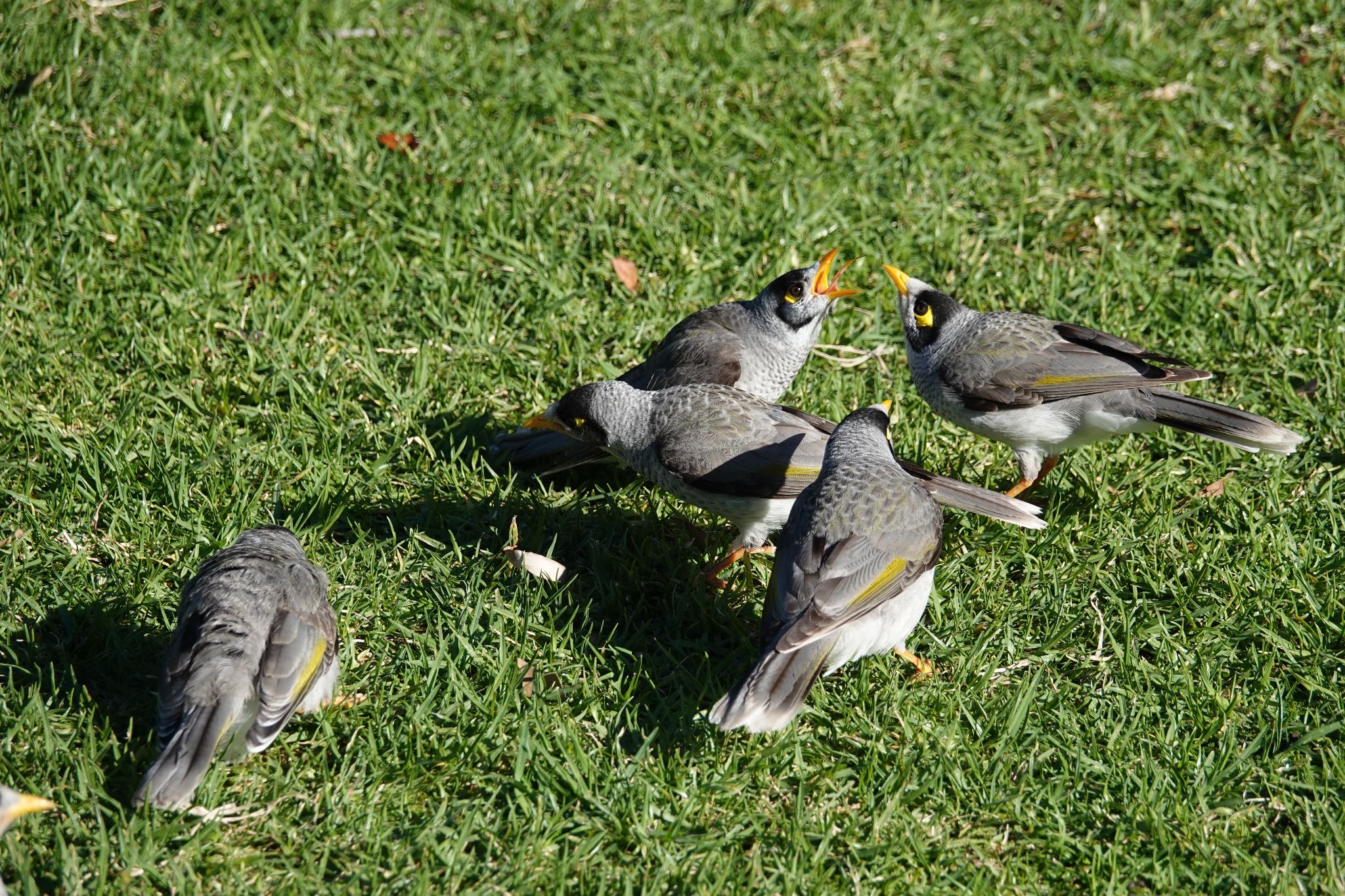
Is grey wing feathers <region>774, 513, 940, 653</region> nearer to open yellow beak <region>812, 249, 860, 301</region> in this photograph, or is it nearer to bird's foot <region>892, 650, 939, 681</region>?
bird's foot <region>892, 650, 939, 681</region>

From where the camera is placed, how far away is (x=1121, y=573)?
Result: 5875 millimetres

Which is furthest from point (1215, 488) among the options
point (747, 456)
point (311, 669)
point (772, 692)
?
point (311, 669)

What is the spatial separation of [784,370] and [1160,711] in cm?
276

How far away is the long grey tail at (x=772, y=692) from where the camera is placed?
453cm

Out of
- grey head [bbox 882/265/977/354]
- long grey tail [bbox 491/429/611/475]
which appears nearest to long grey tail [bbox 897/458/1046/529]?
grey head [bbox 882/265/977/354]

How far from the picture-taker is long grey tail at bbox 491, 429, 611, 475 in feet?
20.9

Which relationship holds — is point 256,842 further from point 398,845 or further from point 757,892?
point 757,892

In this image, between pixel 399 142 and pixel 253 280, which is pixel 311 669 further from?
pixel 399 142

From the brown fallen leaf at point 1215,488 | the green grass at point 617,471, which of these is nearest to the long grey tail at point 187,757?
the green grass at point 617,471

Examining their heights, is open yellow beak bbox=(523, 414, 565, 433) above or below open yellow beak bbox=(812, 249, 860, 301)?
above

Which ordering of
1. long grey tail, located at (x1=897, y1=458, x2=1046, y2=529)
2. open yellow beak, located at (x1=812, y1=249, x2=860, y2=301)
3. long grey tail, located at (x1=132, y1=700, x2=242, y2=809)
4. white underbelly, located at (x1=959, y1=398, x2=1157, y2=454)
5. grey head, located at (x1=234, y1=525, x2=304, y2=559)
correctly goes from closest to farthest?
long grey tail, located at (x1=132, y1=700, x2=242, y2=809)
grey head, located at (x1=234, y1=525, x2=304, y2=559)
long grey tail, located at (x1=897, y1=458, x2=1046, y2=529)
white underbelly, located at (x1=959, y1=398, x2=1157, y2=454)
open yellow beak, located at (x1=812, y1=249, x2=860, y2=301)

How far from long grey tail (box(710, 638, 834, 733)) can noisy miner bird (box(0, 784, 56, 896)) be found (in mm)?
2290

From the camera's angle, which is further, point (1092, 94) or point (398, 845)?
point (1092, 94)

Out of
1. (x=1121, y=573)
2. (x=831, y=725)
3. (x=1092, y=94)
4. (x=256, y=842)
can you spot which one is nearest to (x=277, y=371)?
(x=256, y=842)
